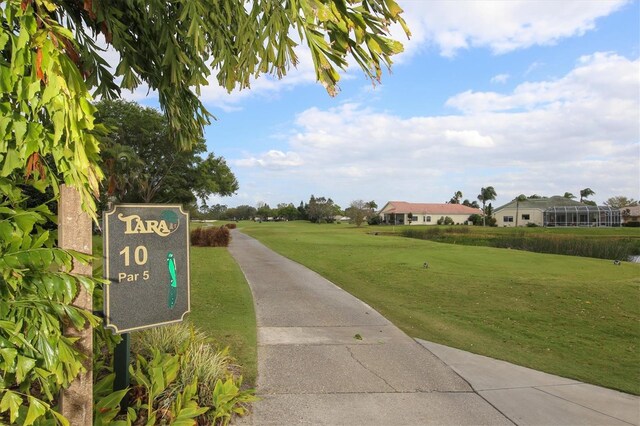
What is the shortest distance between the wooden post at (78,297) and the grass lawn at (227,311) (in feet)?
1.66

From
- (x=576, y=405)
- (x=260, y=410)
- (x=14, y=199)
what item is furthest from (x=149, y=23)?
(x=576, y=405)

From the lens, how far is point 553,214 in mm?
82062

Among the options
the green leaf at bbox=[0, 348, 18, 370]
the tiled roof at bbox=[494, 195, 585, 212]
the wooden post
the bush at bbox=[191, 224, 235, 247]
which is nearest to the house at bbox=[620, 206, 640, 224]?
the tiled roof at bbox=[494, 195, 585, 212]

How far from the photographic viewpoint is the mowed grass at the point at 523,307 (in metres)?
6.65

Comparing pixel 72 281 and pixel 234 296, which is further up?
pixel 72 281

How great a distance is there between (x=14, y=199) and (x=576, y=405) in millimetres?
5248

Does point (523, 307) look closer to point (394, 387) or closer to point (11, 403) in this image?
point (394, 387)

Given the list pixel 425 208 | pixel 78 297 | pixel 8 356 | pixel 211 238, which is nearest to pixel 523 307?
pixel 78 297

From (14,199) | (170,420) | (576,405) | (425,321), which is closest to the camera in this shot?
(14,199)

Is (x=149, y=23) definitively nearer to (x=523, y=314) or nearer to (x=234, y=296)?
(x=234, y=296)

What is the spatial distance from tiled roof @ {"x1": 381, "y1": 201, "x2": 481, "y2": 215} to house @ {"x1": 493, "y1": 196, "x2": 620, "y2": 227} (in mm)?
12094

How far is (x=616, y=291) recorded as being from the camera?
12406 millimetres

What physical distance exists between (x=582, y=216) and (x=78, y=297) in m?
89.8

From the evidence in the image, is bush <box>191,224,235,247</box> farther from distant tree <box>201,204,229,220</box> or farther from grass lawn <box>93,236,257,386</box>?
distant tree <box>201,204,229,220</box>
